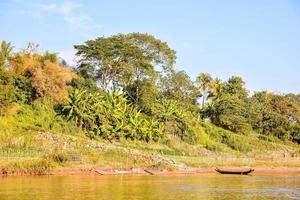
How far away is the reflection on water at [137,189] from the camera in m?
23.1

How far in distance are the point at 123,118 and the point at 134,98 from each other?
930 centimetres

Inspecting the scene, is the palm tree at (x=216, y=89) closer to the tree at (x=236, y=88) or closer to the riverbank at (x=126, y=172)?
the tree at (x=236, y=88)

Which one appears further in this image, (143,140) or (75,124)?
(143,140)

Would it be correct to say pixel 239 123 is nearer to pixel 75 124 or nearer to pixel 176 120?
pixel 176 120

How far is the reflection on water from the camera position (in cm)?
2309

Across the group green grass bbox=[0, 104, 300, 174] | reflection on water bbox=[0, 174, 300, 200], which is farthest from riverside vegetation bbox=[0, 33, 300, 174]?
reflection on water bbox=[0, 174, 300, 200]

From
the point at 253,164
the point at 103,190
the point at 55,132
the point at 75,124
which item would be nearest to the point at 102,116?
the point at 75,124

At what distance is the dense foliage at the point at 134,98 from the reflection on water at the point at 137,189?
49.2ft

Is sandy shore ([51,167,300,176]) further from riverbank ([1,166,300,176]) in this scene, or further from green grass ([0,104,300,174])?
green grass ([0,104,300,174])

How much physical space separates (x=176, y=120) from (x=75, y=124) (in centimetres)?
1426

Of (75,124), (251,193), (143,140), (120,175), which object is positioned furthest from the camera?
(143,140)

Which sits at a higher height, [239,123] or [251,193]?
[239,123]

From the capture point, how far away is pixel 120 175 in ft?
117

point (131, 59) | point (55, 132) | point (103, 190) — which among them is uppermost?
point (131, 59)
